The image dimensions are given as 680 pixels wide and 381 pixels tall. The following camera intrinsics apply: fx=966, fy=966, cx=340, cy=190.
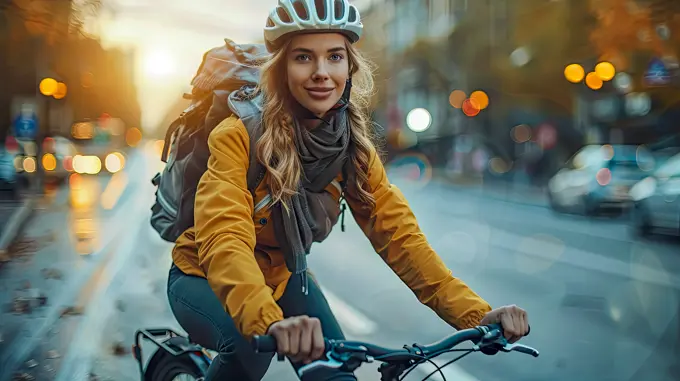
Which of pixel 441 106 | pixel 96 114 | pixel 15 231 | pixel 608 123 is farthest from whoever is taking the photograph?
pixel 441 106

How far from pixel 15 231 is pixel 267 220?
47.3 ft

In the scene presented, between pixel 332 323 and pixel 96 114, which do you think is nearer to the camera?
pixel 332 323

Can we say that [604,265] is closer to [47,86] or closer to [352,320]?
[352,320]

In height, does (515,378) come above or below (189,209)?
below

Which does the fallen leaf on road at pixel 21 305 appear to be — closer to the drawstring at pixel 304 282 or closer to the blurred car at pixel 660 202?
the drawstring at pixel 304 282

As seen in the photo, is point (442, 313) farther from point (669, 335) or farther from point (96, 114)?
point (96, 114)

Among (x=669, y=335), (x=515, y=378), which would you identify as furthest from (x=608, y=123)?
(x=515, y=378)

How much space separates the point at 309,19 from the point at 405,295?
7.86 m

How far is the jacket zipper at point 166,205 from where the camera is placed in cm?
323

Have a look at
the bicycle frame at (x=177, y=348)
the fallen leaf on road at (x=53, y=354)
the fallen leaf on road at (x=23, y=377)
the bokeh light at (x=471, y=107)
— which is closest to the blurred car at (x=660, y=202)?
the fallen leaf on road at (x=53, y=354)

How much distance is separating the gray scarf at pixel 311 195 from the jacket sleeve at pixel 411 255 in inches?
5.8

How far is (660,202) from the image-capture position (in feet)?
54.9

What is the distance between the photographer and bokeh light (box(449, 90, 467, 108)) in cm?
→ 5109

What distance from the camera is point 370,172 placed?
3197 mm
